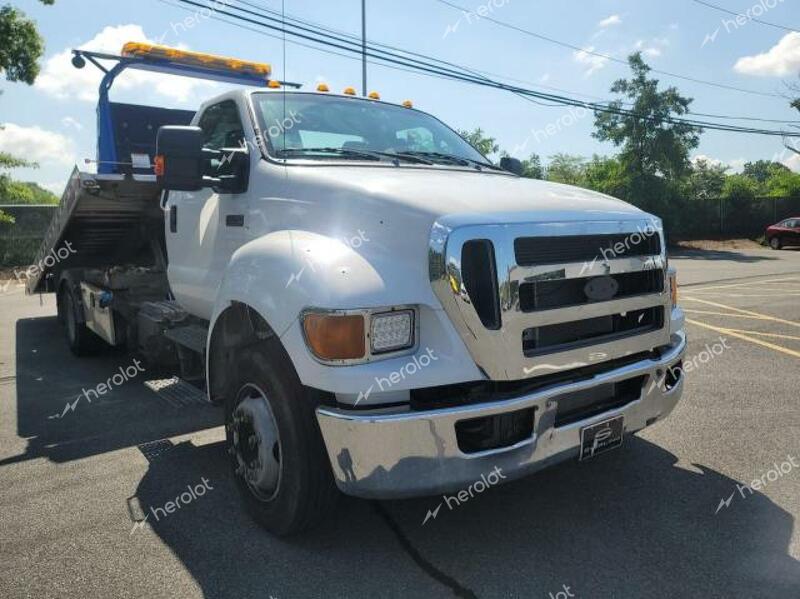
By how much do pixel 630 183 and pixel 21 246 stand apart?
24200 millimetres

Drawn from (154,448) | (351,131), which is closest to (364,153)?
(351,131)

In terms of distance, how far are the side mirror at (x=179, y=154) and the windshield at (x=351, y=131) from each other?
0.44m

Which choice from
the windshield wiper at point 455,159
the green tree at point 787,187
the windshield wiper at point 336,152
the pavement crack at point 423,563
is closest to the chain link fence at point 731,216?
the green tree at point 787,187

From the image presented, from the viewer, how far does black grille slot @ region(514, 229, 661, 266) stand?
2.81 m

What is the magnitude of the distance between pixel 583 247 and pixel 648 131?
96.2 feet

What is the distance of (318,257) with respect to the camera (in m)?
2.86

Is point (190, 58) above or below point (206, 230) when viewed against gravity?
above

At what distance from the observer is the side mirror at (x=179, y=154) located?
11.3 ft

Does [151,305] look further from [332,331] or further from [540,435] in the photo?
[540,435]

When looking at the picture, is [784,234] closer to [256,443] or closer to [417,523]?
[417,523]

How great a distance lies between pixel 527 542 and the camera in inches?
121

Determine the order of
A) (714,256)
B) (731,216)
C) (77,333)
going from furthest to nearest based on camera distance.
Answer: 1. (731,216)
2. (714,256)
3. (77,333)

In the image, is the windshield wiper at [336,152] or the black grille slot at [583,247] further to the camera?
the windshield wiper at [336,152]

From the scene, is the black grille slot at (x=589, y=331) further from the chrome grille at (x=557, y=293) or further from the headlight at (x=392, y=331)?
the headlight at (x=392, y=331)
